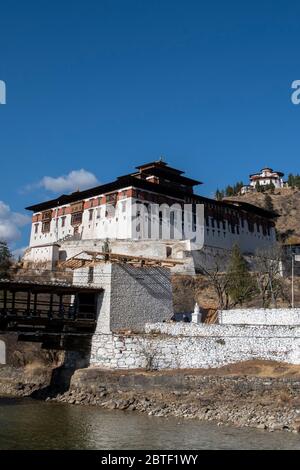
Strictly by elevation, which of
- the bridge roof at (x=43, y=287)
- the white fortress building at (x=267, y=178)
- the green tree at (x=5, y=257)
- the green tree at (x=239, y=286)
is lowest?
the bridge roof at (x=43, y=287)

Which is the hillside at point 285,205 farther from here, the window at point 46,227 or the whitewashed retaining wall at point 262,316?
the whitewashed retaining wall at point 262,316

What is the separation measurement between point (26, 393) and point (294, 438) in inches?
801

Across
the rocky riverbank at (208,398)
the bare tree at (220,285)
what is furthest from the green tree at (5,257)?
the rocky riverbank at (208,398)

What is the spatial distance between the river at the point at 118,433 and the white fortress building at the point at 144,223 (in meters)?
35.6

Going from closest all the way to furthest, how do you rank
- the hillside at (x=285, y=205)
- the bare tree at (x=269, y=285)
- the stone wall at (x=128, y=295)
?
the stone wall at (x=128, y=295)
the bare tree at (x=269, y=285)
the hillside at (x=285, y=205)

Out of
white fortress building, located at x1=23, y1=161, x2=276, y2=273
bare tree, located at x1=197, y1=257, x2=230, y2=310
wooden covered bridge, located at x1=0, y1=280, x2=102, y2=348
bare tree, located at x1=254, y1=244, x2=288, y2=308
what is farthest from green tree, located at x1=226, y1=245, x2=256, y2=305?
wooden covered bridge, located at x1=0, y1=280, x2=102, y2=348

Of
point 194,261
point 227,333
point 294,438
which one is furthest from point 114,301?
point 194,261

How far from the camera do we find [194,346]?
109ft

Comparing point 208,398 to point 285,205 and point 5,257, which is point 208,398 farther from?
point 285,205

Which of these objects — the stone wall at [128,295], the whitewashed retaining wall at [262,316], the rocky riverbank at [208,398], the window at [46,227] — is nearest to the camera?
the rocky riverbank at [208,398]

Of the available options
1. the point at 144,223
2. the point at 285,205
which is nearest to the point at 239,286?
the point at 144,223

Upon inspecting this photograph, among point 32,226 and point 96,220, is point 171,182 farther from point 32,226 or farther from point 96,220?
point 32,226

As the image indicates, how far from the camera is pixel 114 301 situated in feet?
124

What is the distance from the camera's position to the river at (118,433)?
2242 centimetres
